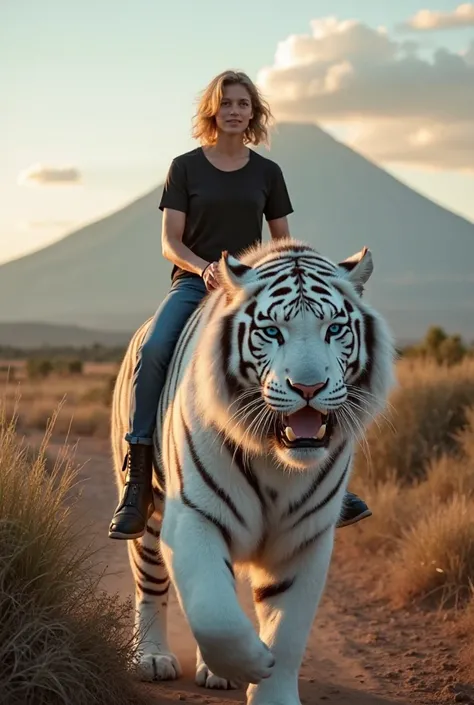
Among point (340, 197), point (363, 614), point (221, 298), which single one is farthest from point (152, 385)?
point (340, 197)

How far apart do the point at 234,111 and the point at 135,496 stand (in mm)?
1929

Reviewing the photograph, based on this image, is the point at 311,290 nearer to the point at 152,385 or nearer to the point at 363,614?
the point at 152,385

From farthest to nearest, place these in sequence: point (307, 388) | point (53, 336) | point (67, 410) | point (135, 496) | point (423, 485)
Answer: point (53, 336), point (67, 410), point (423, 485), point (135, 496), point (307, 388)

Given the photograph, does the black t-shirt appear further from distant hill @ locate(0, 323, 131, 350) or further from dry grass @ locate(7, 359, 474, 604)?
distant hill @ locate(0, 323, 131, 350)

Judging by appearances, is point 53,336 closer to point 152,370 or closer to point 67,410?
point 67,410

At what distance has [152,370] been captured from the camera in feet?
16.9

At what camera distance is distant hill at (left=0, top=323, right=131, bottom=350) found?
362 feet

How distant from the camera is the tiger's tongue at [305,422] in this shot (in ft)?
13.1

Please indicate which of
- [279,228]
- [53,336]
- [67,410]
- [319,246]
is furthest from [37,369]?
[319,246]

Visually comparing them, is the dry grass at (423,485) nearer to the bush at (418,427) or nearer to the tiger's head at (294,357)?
the bush at (418,427)

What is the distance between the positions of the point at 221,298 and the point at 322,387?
836 millimetres

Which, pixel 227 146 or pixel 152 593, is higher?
pixel 227 146

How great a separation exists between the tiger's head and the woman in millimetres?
827

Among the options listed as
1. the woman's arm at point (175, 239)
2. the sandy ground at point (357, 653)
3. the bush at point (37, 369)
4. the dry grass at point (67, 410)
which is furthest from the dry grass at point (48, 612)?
the bush at point (37, 369)
